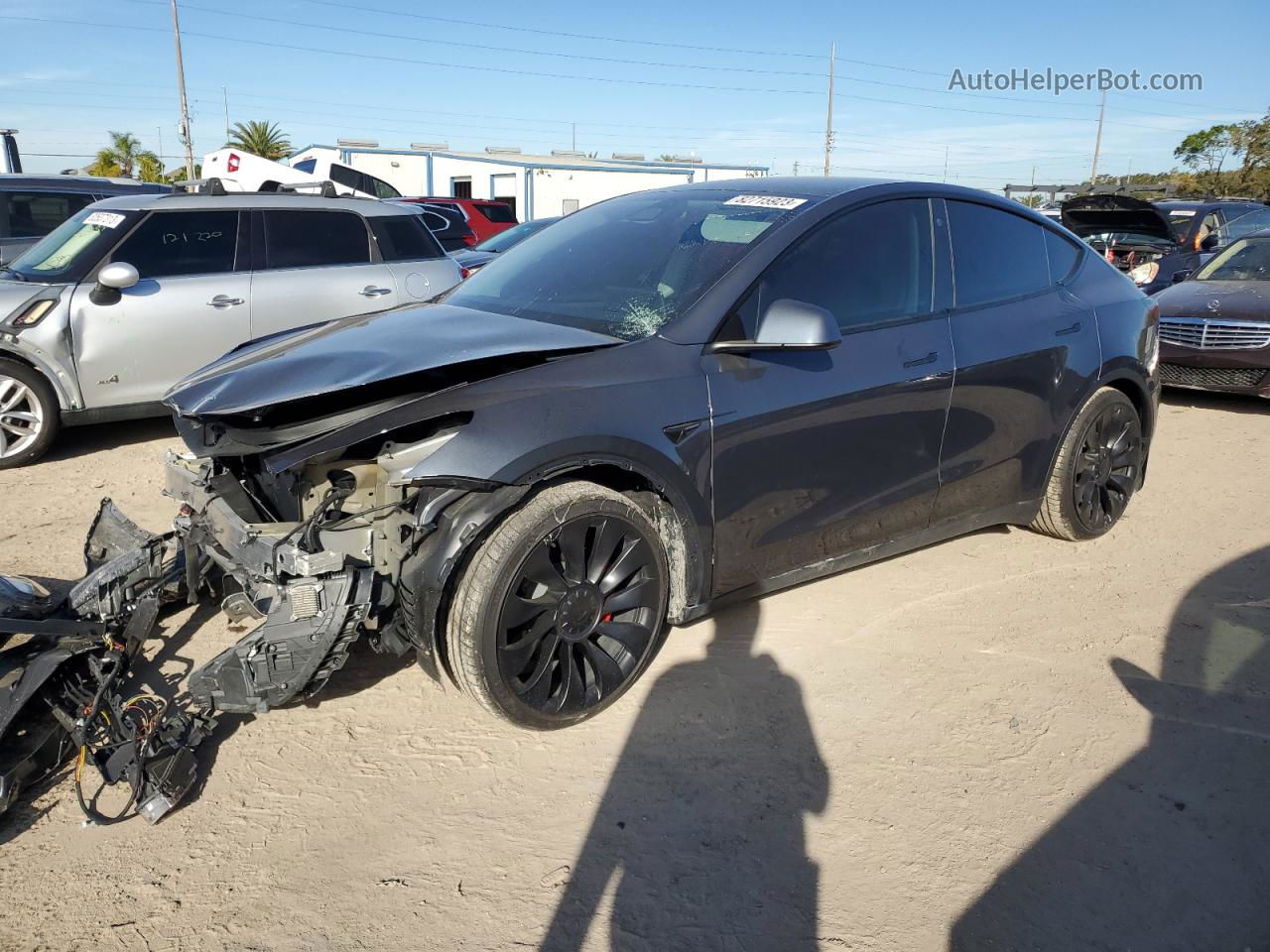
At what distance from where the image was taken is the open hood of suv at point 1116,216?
33.4 ft

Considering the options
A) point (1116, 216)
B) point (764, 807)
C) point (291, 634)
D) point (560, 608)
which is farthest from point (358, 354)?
point (1116, 216)

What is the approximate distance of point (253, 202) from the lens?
262 inches

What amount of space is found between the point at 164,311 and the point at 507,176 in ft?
117

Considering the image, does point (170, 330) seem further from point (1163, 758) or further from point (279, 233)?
point (1163, 758)

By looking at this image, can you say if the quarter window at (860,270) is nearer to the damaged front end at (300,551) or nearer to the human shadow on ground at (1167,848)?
the damaged front end at (300,551)

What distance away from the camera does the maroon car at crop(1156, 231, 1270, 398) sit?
26.0ft

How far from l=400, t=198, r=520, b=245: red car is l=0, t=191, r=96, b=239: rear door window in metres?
10.6

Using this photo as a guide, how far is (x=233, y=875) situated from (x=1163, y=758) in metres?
2.83

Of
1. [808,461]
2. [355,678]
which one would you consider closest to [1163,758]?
[808,461]

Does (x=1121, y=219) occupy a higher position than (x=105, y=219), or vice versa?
(x=1121, y=219)

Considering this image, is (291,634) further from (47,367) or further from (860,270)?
(47,367)

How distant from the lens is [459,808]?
9.04 ft

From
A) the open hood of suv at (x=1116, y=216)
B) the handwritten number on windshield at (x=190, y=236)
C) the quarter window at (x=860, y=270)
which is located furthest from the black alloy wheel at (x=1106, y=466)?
the open hood of suv at (x=1116, y=216)

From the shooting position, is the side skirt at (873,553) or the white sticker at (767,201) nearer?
the side skirt at (873,553)
